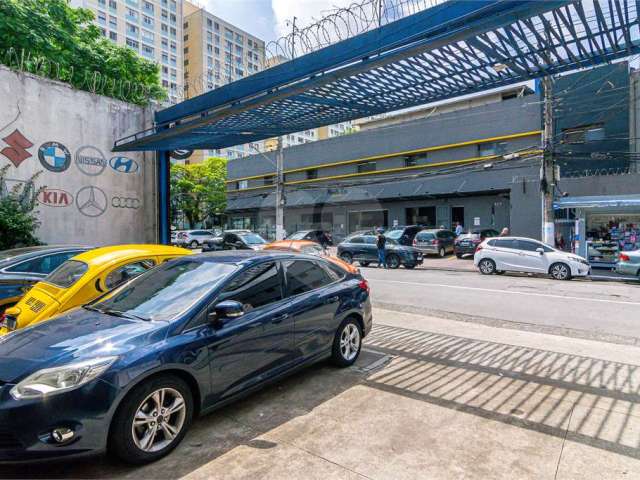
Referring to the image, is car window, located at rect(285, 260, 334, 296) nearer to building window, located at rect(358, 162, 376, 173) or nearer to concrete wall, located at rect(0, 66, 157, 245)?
concrete wall, located at rect(0, 66, 157, 245)

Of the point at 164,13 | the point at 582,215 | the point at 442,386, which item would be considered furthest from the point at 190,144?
the point at 164,13

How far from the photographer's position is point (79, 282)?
195 inches

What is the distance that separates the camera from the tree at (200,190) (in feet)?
153

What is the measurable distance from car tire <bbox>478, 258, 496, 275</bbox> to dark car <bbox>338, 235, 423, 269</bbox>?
8.76ft

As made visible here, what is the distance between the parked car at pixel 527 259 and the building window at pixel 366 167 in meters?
16.6

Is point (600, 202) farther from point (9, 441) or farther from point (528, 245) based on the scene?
point (9, 441)

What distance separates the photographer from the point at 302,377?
15.0 ft

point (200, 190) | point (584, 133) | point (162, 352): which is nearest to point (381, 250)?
point (162, 352)

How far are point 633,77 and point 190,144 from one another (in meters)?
23.5

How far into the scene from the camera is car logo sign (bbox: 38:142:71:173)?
1109 centimetres

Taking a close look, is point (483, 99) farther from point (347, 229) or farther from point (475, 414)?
point (475, 414)

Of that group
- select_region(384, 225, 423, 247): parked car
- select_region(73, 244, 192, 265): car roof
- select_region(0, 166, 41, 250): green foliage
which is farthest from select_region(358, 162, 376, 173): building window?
select_region(73, 244, 192, 265): car roof

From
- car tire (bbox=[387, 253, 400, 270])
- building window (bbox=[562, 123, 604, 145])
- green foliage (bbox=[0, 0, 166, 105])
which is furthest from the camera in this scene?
building window (bbox=[562, 123, 604, 145])

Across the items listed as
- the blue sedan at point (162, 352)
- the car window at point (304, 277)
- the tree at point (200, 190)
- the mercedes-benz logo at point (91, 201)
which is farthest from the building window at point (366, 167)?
the blue sedan at point (162, 352)
